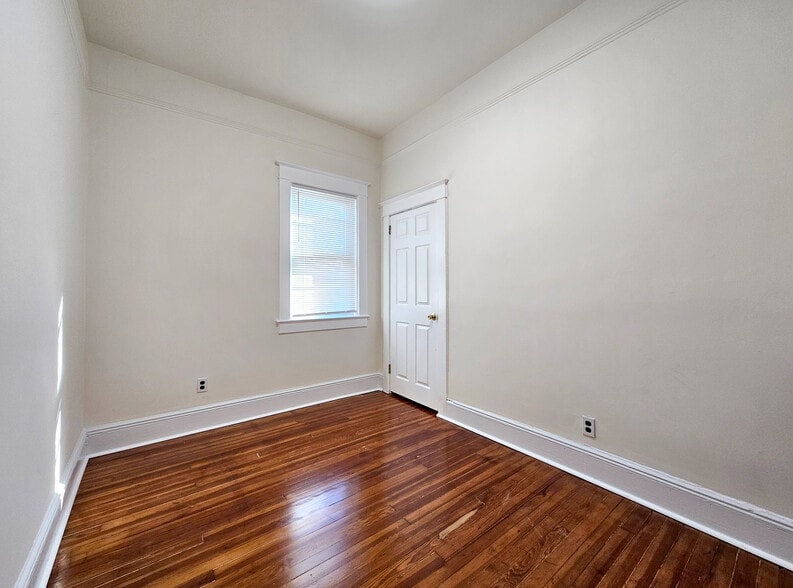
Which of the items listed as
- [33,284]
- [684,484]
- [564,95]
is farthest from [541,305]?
[33,284]

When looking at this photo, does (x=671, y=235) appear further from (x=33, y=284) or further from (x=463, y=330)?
(x=33, y=284)

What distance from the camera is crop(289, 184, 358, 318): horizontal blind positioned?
3.36 metres

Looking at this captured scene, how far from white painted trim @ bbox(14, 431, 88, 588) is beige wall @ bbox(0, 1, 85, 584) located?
0.14ft

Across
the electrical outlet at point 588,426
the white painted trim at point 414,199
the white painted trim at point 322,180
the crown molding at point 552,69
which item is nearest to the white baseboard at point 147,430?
the white painted trim at point 414,199

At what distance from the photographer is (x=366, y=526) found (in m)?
1.65

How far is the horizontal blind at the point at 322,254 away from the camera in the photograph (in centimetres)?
336

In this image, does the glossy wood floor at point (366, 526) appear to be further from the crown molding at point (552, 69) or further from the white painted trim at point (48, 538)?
the crown molding at point (552, 69)

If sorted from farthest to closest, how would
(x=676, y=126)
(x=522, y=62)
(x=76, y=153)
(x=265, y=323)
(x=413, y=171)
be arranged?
(x=413, y=171)
(x=265, y=323)
(x=522, y=62)
(x=76, y=153)
(x=676, y=126)

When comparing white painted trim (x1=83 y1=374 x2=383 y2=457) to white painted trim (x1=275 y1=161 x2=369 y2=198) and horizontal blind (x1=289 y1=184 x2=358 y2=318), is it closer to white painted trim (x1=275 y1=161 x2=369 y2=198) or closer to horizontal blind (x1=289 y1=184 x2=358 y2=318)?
horizontal blind (x1=289 y1=184 x2=358 y2=318)

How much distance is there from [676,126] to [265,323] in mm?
3326

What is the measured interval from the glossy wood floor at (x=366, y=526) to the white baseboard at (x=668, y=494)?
2.7 inches

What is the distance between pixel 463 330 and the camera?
2.94 metres

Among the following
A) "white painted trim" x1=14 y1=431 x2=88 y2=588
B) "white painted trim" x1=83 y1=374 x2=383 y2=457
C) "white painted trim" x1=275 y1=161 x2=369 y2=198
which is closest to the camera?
"white painted trim" x1=14 y1=431 x2=88 y2=588

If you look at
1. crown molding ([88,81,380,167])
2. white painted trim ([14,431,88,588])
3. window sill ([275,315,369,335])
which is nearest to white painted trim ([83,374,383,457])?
white painted trim ([14,431,88,588])
